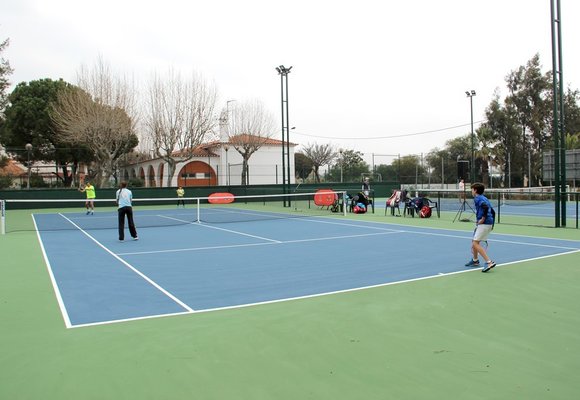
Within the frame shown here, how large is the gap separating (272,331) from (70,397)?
6.88 feet

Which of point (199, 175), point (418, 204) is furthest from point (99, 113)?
point (418, 204)

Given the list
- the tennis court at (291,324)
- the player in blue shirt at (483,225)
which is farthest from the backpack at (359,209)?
the player in blue shirt at (483,225)

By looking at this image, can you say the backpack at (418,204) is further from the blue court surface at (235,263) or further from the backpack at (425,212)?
the blue court surface at (235,263)

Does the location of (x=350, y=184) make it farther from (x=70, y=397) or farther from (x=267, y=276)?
(x=70, y=397)

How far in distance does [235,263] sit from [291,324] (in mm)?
4153

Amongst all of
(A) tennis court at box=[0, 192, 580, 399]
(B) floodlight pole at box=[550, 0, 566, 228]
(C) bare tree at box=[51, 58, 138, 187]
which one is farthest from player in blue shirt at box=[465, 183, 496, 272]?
(C) bare tree at box=[51, 58, 138, 187]

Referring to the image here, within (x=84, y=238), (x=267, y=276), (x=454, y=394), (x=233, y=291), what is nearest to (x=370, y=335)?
(x=454, y=394)

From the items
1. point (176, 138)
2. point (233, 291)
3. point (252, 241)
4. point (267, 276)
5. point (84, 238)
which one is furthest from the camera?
point (176, 138)

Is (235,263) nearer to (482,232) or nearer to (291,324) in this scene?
(291,324)

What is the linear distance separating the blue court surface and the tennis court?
50 mm

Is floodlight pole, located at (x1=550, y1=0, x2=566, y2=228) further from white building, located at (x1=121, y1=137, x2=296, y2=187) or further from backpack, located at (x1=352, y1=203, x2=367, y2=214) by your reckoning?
white building, located at (x1=121, y1=137, x2=296, y2=187)

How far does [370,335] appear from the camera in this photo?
4.96 metres

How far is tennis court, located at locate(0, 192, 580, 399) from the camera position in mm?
3820

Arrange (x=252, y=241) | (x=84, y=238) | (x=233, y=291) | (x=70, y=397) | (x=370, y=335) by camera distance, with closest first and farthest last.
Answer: (x=70, y=397) < (x=370, y=335) < (x=233, y=291) < (x=252, y=241) < (x=84, y=238)
